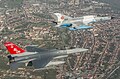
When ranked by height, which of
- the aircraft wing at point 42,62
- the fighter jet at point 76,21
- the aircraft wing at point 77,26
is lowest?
the aircraft wing at point 42,62

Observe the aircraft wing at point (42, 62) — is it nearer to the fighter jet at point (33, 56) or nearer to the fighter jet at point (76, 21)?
the fighter jet at point (33, 56)

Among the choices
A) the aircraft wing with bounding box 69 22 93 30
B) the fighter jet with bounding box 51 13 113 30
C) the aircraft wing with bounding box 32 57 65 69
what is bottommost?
the aircraft wing with bounding box 32 57 65 69

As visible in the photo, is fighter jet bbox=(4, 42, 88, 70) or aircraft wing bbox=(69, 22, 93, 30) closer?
fighter jet bbox=(4, 42, 88, 70)

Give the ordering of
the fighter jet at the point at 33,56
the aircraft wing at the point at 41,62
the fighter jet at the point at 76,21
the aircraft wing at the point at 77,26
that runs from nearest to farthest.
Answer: the fighter jet at the point at 33,56, the aircraft wing at the point at 41,62, the aircraft wing at the point at 77,26, the fighter jet at the point at 76,21

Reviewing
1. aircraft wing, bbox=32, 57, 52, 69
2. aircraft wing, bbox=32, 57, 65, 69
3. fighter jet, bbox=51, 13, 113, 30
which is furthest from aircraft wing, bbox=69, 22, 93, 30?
aircraft wing, bbox=32, 57, 52, 69

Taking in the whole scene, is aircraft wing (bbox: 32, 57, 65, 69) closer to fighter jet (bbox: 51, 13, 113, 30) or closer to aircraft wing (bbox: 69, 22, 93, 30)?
aircraft wing (bbox: 69, 22, 93, 30)

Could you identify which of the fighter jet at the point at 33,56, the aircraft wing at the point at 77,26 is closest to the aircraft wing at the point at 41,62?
the fighter jet at the point at 33,56

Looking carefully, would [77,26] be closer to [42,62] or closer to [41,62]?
[42,62]

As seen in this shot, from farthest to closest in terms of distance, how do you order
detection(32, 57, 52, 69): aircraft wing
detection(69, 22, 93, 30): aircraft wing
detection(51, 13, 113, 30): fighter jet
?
detection(51, 13, 113, 30): fighter jet
detection(69, 22, 93, 30): aircraft wing
detection(32, 57, 52, 69): aircraft wing

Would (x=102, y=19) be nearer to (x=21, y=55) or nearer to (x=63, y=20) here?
(x=63, y=20)


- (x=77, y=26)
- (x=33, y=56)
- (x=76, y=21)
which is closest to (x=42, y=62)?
(x=33, y=56)
